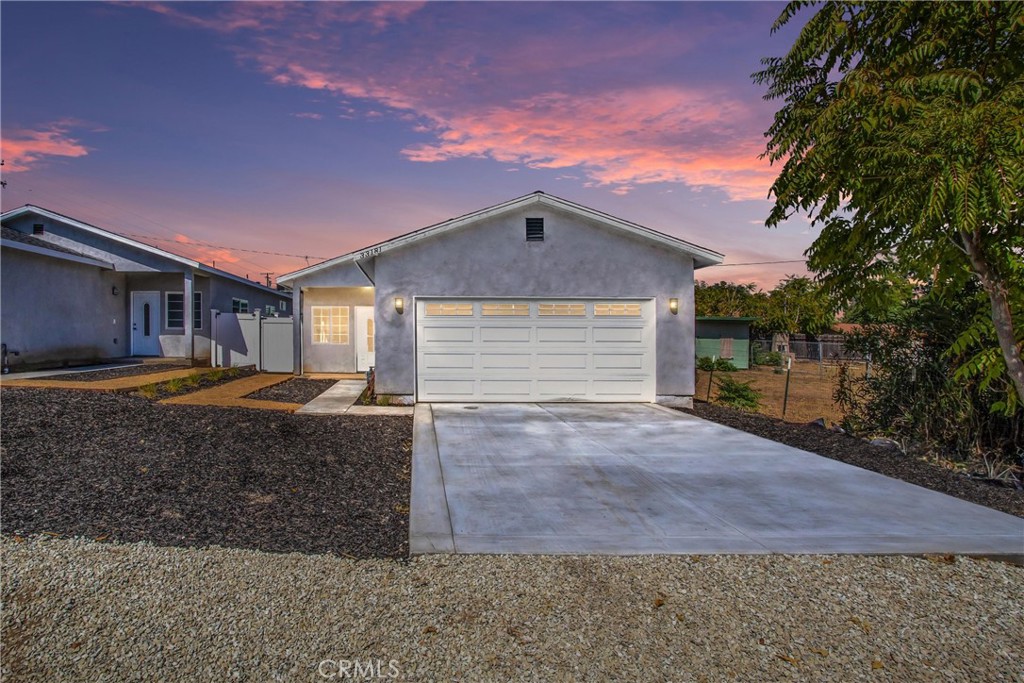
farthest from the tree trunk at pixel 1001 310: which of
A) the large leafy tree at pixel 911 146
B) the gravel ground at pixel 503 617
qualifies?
the gravel ground at pixel 503 617

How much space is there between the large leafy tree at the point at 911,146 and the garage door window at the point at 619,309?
4.78 m

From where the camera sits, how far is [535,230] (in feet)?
39.4

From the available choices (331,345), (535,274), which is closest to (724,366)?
(535,274)

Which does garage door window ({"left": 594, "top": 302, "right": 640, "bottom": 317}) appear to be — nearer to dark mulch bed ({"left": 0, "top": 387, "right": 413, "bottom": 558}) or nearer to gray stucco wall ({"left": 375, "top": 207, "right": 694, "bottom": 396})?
gray stucco wall ({"left": 375, "top": 207, "right": 694, "bottom": 396})

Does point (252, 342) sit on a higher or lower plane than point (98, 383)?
higher

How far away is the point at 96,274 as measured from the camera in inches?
658

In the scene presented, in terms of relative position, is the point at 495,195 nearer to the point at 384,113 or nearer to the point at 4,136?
the point at 384,113

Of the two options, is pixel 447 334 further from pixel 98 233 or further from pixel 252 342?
pixel 98 233

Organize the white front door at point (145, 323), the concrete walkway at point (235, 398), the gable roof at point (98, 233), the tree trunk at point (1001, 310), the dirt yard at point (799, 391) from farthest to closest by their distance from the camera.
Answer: the white front door at point (145, 323)
the gable roof at point (98, 233)
the dirt yard at point (799, 391)
the concrete walkway at point (235, 398)
the tree trunk at point (1001, 310)

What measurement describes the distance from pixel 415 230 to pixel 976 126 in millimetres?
8863

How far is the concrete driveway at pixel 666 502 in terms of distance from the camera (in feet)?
14.1

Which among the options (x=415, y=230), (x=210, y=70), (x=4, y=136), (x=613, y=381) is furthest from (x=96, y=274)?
(x=613, y=381)

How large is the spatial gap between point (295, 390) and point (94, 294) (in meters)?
7.88

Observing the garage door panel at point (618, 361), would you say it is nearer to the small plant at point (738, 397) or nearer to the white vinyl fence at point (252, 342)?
the small plant at point (738, 397)
